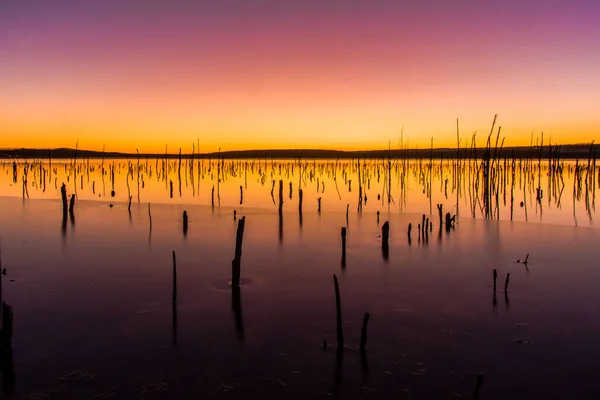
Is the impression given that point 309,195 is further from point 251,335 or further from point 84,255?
point 251,335

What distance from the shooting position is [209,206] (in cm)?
2200

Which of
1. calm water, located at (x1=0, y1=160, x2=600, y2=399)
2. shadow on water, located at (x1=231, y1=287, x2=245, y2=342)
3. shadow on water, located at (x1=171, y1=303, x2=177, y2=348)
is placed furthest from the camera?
shadow on water, located at (x1=231, y1=287, x2=245, y2=342)

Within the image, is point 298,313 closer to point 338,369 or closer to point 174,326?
point 174,326

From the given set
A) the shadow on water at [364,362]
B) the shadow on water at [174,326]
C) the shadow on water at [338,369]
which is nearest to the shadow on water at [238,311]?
the shadow on water at [174,326]

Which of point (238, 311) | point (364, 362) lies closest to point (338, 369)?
point (364, 362)

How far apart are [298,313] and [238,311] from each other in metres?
0.93

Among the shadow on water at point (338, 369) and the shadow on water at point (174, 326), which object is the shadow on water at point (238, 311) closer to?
the shadow on water at point (174, 326)

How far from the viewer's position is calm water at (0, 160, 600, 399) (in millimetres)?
5078

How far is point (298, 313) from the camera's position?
23.9 ft

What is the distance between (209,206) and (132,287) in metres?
13.5

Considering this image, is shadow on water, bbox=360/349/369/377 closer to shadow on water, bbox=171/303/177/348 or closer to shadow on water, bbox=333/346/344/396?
shadow on water, bbox=333/346/344/396

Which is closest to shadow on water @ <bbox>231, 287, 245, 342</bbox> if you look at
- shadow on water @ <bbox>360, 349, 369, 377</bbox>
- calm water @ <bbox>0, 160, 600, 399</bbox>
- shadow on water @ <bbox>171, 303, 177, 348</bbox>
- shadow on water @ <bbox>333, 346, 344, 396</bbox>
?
calm water @ <bbox>0, 160, 600, 399</bbox>

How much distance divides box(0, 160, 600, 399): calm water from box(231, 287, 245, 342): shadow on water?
0.13 feet

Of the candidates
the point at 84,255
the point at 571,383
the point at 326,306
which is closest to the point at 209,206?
the point at 84,255
